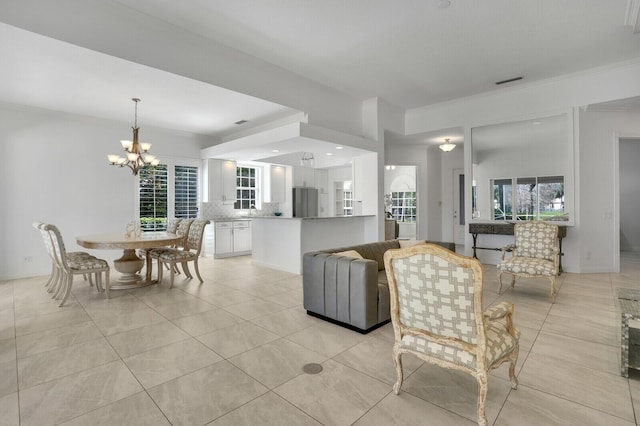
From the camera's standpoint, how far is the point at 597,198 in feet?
18.9

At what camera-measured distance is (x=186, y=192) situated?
25.7 feet

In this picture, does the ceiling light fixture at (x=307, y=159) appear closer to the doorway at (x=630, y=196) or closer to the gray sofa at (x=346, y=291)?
the gray sofa at (x=346, y=291)

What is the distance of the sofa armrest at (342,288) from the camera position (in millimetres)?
3086

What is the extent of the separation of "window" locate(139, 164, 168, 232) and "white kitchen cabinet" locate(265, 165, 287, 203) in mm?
2775

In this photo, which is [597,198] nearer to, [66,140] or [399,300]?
[399,300]

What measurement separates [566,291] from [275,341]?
4.26 m

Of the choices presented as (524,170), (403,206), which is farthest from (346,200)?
(524,170)

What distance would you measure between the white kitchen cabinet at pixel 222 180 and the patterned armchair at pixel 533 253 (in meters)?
6.32

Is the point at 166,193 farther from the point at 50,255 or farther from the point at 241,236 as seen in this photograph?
the point at 50,255

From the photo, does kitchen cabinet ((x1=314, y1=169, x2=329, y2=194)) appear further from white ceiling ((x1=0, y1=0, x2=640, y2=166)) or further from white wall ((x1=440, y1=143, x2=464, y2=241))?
white ceiling ((x1=0, y1=0, x2=640, y2=166))

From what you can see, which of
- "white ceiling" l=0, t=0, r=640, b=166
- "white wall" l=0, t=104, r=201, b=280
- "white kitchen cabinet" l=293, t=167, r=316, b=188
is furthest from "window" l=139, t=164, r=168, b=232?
"white kitchen cabinet" l=293, t=167, r=316, b=188

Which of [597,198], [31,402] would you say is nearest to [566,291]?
[597,198]

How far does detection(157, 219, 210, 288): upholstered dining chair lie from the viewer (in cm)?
502

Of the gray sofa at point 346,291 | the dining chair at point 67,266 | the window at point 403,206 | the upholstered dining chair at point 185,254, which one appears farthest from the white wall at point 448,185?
the dining chair at point 67,266
